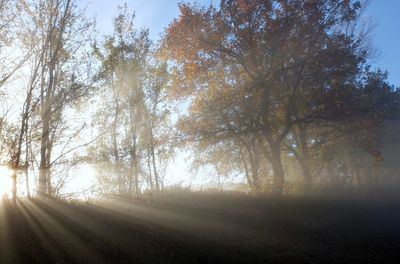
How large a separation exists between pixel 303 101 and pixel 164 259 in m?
13.6

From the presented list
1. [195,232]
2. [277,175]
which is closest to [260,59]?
[277,175]

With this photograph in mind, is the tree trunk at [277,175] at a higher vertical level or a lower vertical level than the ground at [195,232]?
higher

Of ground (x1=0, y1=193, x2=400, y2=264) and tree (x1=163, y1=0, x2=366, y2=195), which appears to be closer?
ground (x1=0, y1=193, x2=400, y2=264)

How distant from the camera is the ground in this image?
35.5ft

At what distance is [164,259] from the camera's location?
11086 millimetres

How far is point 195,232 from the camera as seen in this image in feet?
45.8

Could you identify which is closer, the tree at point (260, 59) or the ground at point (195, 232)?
the ground at point (195, 232)

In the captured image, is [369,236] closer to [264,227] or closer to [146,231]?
[264,227]

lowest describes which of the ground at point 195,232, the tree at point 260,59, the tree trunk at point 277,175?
the ground at point 195,232

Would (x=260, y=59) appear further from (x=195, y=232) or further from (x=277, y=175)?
(x=195, y=232)

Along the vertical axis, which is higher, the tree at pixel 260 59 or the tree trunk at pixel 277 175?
the tree at pixel 260 59

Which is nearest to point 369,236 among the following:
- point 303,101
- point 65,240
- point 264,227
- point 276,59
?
point 264,227

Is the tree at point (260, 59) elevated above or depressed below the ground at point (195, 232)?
above

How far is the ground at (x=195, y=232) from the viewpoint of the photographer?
10812 millimetres
